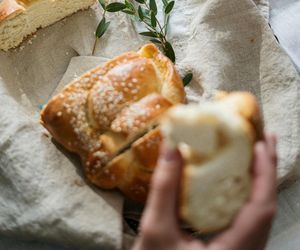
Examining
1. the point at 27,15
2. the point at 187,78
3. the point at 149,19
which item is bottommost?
the point at 187,78

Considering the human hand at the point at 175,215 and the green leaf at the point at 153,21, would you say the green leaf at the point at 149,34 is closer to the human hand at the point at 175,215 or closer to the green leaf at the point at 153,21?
the green leaf at the point at 153,21

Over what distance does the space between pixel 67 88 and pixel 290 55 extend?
0.69 metres

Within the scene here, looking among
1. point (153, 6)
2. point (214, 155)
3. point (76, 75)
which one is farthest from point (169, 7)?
point (214, 155)

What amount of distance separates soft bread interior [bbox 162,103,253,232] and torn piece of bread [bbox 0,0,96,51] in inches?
30.0

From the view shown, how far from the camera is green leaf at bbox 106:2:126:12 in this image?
135cm

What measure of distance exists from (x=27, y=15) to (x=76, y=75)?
0.23 metres

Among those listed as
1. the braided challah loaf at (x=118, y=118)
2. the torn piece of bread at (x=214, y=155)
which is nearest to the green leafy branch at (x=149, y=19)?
the braided challah loaf at (x=118, y=118)

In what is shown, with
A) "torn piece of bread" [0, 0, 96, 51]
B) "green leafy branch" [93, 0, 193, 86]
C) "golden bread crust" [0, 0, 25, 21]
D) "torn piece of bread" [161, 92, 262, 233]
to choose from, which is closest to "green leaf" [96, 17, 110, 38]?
"green leafy branch" [93, 0, 193, 86]

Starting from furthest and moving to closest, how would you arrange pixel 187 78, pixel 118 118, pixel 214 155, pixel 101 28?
pixel 101 28 < pixel 187 78 < pixel 118 118 < pixel 214 155

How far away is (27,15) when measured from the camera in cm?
134

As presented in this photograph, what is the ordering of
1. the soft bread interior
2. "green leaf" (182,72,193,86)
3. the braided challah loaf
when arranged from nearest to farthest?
the soft bread interior → the braided challah loaf → "green leaf" (182,72,193,86)

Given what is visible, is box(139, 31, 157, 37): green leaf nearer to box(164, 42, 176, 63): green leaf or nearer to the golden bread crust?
box(164, 42, 176, 63): green leaf

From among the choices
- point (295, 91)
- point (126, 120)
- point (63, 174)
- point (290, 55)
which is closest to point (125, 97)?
point (126, 120)

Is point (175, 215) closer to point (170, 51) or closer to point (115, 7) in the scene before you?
point (170, 51)
